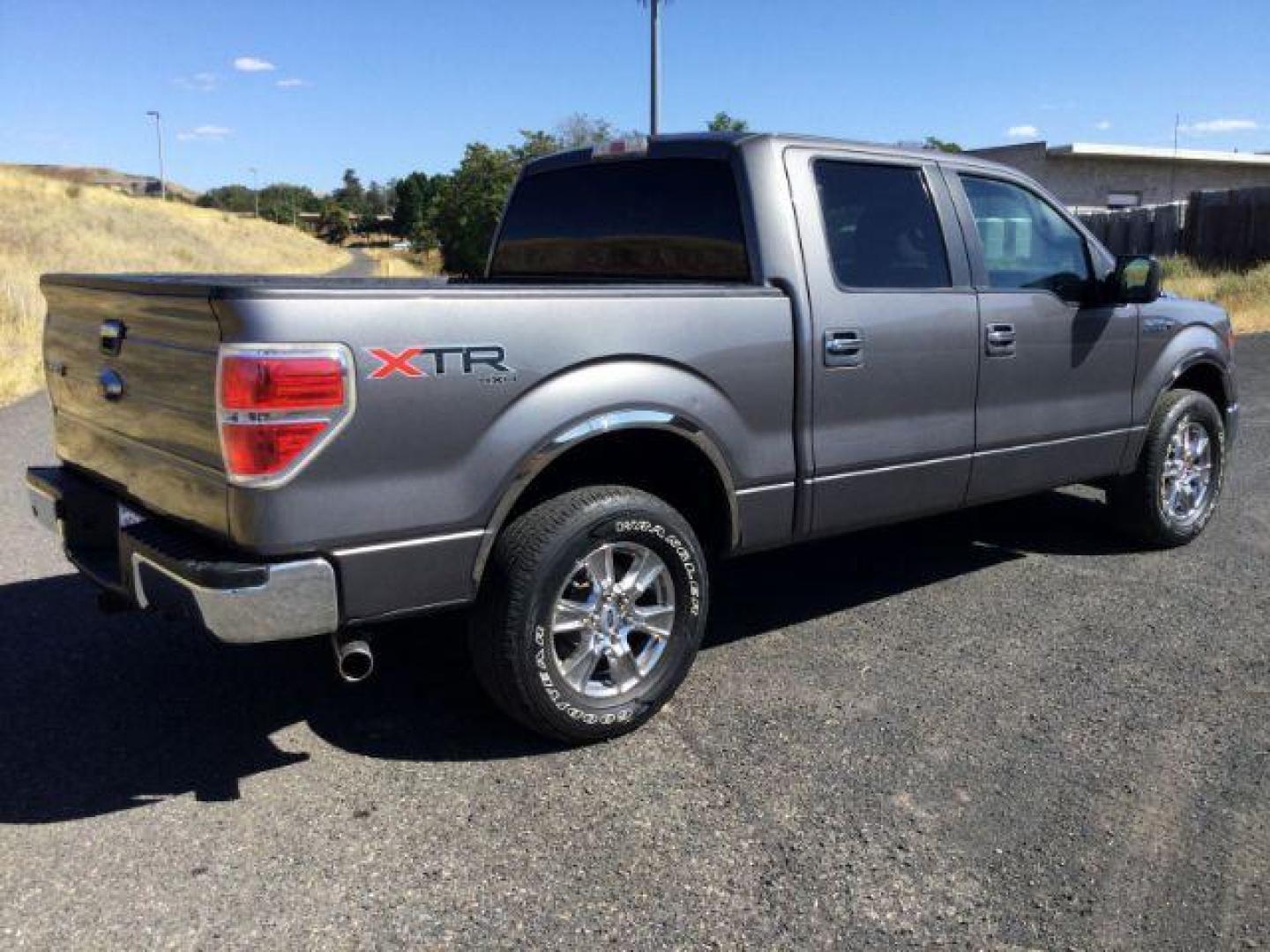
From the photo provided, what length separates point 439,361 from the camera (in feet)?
10.1

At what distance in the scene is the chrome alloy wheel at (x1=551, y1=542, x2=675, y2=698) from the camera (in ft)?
11.8

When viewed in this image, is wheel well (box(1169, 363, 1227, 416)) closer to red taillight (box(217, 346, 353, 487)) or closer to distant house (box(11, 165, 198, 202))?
red taillight (box(217, 346, 353, 487))

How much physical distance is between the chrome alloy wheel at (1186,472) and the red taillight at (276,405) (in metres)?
4.50

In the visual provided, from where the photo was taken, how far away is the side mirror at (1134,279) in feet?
17.0

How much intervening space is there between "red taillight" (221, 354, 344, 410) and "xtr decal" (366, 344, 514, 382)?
5.4 inches

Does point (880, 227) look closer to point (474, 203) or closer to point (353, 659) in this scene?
point (353, 659)

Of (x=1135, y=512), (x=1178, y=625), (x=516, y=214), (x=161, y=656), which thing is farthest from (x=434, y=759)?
(x=1135, y=512)

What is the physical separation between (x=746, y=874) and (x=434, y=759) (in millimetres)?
1145

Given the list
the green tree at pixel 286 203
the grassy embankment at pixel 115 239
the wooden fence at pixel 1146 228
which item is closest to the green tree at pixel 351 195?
the green tree at pixel 286 203

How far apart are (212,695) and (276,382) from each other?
1.68 metres

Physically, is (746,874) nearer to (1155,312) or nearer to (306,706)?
(306,706)

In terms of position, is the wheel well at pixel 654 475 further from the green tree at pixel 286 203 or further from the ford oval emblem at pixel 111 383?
the green tree at pixel 286 203

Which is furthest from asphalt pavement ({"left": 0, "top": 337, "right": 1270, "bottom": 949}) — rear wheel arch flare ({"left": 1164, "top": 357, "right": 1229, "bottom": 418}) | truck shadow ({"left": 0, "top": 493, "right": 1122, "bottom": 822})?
rear wheel arch flare ({"left": 1164, "top": 357, "right": 1229, "bottom": 418})

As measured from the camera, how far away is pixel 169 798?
10.8 ft
